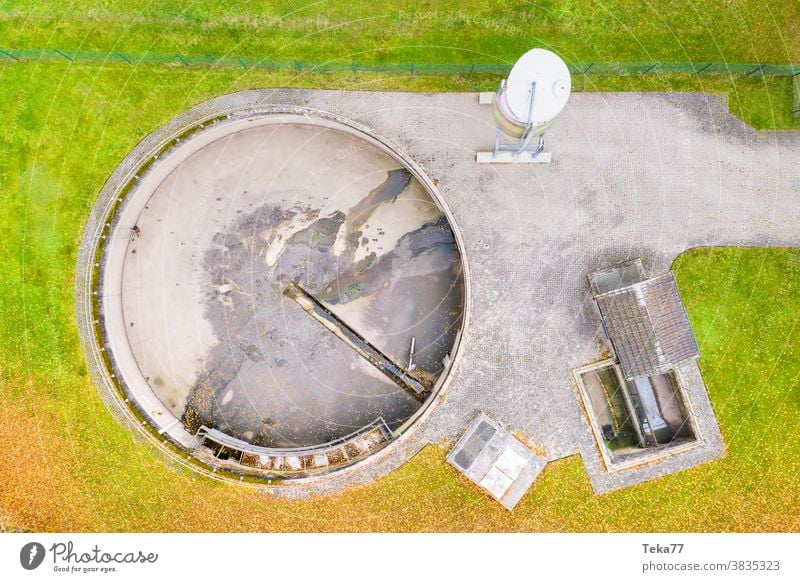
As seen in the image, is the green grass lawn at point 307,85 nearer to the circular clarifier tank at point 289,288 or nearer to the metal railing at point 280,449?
the metal railing at point 280,449

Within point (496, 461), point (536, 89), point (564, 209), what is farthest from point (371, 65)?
point (496, 461)

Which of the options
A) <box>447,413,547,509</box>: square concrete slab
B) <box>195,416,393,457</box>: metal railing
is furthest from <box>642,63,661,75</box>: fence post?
<box>195,416,393,457</box>: metal railing

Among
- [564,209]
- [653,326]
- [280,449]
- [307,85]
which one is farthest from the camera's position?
[280,449]

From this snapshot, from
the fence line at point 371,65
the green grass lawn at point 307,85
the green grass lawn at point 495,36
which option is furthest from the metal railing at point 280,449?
the fence line at point 371,65

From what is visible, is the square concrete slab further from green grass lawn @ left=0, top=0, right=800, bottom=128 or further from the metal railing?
green grass lawn @ left=0, top=0, right=800, bottom=128

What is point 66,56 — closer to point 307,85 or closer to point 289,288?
point 307,85
